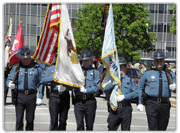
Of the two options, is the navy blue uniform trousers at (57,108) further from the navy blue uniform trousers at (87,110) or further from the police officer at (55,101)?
the navy blue uniform trousers at (87,110)

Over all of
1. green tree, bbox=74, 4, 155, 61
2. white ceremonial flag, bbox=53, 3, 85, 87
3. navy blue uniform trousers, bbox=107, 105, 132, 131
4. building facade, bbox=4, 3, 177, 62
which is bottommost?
navy blue uniform trousers, bbox=107, 105, 132, 131

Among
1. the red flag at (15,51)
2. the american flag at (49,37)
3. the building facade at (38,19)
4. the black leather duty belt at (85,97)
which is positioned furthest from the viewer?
the building facade at (38,19)

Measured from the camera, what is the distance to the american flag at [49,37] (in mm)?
8070

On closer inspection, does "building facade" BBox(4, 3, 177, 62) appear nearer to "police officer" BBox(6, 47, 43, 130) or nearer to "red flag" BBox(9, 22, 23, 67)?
"red flag" BBox(9, 22, 23, 67)

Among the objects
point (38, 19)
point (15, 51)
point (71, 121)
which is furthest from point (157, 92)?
point (38, 19)

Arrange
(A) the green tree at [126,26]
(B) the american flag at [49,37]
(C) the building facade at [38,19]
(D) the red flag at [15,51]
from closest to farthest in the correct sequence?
(B) the american flag at [49,37], (D) the red flag at [15,51], (A) the green tree at [126,26], (C) the building facade at [38,19]

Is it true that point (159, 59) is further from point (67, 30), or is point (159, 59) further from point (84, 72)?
point (67, 30)

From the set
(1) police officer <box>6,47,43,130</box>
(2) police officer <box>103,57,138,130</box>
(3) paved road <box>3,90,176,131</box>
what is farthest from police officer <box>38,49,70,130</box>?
(3) paved road <box>3,90,176,131</box>

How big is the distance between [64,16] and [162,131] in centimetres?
389

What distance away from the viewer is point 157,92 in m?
7.49

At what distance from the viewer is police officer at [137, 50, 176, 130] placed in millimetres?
7426

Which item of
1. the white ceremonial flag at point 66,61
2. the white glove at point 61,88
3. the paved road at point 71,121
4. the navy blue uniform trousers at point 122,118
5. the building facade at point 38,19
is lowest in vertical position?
the paved road at point 71,121

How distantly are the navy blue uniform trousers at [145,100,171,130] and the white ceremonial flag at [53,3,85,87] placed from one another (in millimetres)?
1892

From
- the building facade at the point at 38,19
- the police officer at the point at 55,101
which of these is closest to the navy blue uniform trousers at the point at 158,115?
the police officer at the point at 55,101
